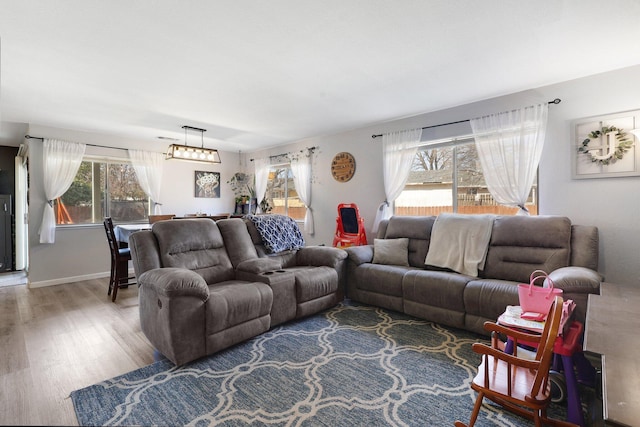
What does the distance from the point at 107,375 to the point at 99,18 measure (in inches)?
94.6

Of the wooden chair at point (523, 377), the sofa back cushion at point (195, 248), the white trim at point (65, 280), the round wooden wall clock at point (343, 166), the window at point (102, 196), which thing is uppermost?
the round wooden wall clock at point (343, 166)

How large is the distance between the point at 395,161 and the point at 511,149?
1417 millimetres

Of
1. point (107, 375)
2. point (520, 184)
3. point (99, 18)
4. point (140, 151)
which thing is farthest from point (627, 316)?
point (140, 151)

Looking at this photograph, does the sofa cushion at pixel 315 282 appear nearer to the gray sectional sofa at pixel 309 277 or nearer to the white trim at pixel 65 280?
the gray sectional sofa at pixel 309 277

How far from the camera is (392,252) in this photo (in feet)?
12.2

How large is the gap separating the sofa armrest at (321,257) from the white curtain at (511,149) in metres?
1.89

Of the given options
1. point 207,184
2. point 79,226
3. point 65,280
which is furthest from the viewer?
point 207,184

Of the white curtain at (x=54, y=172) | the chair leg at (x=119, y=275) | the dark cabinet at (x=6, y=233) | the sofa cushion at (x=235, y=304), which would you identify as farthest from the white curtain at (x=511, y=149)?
the dark cabinet at (x=6, y=233)

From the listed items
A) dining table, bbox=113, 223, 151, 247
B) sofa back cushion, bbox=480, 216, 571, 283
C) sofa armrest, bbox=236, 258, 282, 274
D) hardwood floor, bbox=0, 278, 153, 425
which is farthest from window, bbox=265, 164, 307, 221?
sofa back cushion, bbox=480, 216, 571, 283

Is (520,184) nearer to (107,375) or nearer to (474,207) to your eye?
(474,207)

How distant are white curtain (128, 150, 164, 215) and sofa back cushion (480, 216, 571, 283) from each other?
536 centimetres

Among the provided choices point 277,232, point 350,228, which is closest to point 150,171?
point 277,232

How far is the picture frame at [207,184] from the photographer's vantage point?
6348 mm

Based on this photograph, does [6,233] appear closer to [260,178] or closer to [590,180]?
[260,178]
